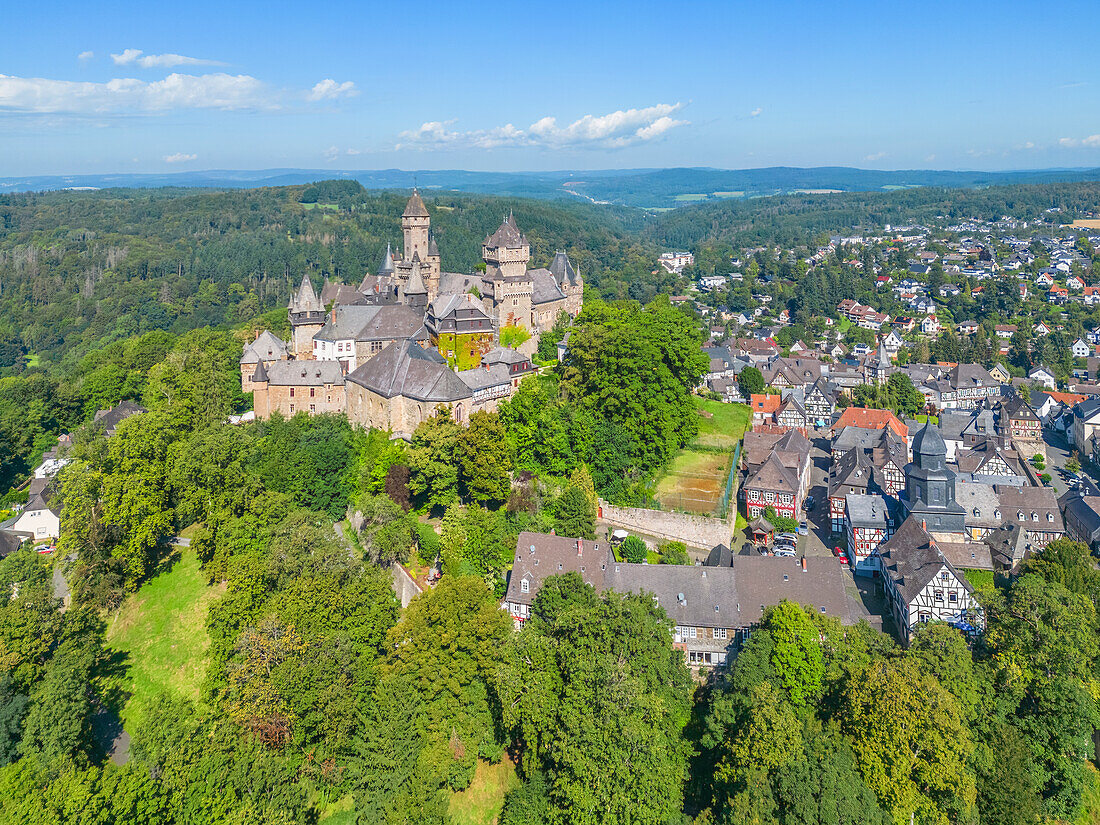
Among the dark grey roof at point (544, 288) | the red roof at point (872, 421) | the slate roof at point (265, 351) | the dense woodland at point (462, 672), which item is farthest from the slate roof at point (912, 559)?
the slate roof at point (265, 351)

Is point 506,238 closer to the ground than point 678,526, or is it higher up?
higher up

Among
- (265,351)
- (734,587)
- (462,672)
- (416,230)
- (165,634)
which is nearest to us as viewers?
(462,672)

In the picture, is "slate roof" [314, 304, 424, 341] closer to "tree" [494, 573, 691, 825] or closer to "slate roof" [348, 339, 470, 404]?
"slate roof" [348, 339, 470, 404]

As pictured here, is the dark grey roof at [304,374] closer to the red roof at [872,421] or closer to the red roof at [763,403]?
the red roof at [763,403]

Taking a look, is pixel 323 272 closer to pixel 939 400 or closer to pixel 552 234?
pixel 552 234

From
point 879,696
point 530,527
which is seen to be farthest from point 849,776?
point 530,527

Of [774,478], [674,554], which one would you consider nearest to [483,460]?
[674,554]

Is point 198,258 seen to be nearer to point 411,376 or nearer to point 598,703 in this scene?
point 411,376

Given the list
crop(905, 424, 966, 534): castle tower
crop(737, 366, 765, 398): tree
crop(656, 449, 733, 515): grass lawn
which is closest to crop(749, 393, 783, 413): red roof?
crop(737, 366, 765, 398): tree
